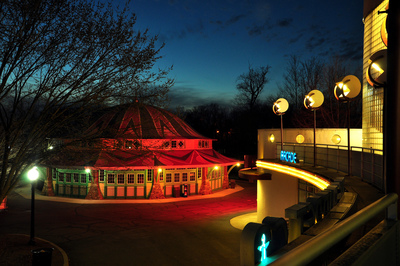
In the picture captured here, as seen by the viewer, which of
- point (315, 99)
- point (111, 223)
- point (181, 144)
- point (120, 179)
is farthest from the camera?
point (181, 144)

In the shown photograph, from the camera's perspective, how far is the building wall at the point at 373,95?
15789 millimetres

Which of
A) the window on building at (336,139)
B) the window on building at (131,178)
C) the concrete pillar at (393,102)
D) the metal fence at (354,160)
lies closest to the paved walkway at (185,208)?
the metal fence at (354,160)

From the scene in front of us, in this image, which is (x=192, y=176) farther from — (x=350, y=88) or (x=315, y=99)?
(x=350, y=88)

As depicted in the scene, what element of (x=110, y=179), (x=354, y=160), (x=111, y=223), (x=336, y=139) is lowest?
(x=111, y=223)

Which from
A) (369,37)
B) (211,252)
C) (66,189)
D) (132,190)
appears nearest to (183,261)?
(211,252)

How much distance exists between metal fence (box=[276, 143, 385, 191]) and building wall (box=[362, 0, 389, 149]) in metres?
1.17

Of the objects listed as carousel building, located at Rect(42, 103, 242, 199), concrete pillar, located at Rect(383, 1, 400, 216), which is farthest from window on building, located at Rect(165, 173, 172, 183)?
concrete pillar, located at Rect(383, 1, 400, 216)

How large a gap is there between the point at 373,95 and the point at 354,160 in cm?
493

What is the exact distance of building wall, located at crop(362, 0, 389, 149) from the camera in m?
15.8

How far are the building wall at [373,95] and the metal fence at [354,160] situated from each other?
1169 millimetres

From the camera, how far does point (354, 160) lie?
1359 centimetres

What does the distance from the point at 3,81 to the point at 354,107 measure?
40.8 meters

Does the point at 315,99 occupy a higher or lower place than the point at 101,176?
higher

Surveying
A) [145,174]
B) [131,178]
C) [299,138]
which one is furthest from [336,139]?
[131,178]
